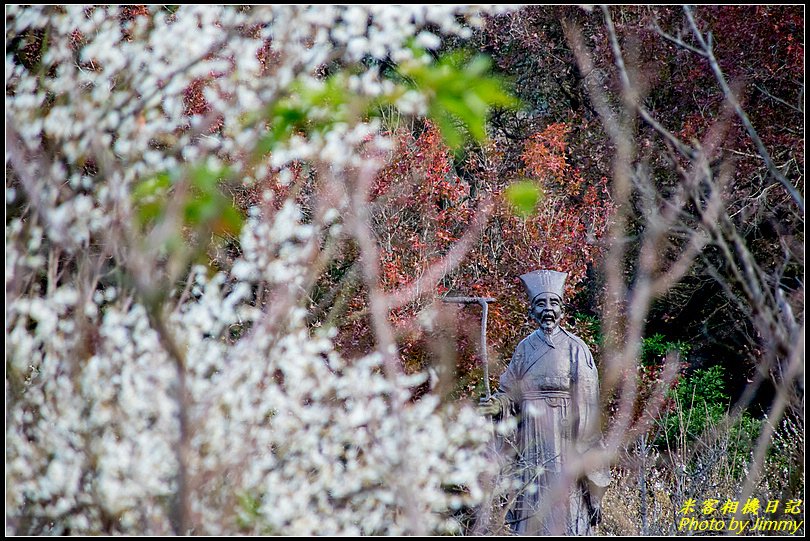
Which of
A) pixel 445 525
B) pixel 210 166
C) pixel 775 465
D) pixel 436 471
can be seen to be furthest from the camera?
pixel 775 465

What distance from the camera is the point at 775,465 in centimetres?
751

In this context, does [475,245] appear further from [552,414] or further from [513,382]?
[552,414]

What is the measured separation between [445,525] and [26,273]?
203 centimetres

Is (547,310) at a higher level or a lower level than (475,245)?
lower

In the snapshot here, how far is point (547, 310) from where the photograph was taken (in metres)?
5.59

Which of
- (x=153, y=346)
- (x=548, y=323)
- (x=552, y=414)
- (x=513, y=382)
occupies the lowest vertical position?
(x=552, y=414)

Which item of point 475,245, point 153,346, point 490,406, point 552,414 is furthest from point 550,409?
point 475,245

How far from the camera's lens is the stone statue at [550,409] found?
526 centimetres

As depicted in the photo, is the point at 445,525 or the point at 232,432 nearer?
the point at 232,432

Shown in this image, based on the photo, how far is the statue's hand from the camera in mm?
5168

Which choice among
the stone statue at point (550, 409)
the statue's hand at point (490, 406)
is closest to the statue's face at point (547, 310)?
the stone statue at point (550, 409)

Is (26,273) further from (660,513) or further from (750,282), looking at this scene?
(660,513)

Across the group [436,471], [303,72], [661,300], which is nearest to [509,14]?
[661,300]

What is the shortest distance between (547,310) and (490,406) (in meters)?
0.74
